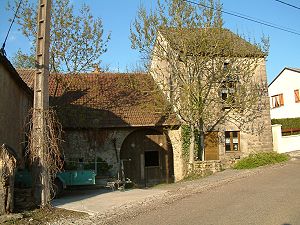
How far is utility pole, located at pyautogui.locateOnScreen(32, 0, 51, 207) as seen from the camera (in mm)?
A: 9875

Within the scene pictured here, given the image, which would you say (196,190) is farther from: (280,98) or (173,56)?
(280,98)

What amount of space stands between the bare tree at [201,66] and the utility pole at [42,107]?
8257 mm

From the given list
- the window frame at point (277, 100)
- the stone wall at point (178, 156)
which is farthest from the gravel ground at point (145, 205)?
the window frame at point (277, 100)

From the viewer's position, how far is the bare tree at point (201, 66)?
17.9 metres

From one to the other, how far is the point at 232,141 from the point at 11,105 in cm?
1335

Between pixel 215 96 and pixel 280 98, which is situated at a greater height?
pixel 280 98

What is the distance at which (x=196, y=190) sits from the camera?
1284 centimetres

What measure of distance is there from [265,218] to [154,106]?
1198 cm

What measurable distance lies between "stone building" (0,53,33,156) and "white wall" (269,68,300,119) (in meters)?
29.1

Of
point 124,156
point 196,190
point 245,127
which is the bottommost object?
point 196,190

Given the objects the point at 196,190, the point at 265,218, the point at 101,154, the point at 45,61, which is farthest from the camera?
the point at 101,154

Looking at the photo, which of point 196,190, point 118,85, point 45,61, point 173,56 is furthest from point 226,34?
point 45,61

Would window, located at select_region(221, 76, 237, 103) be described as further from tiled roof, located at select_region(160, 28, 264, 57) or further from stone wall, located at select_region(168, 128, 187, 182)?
stone wall, located at select_region(168, 128, 187, 182)

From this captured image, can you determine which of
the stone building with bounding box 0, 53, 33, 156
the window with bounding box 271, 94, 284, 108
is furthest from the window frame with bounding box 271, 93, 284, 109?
the stone building with bounding box 0, 53, 33, 156
